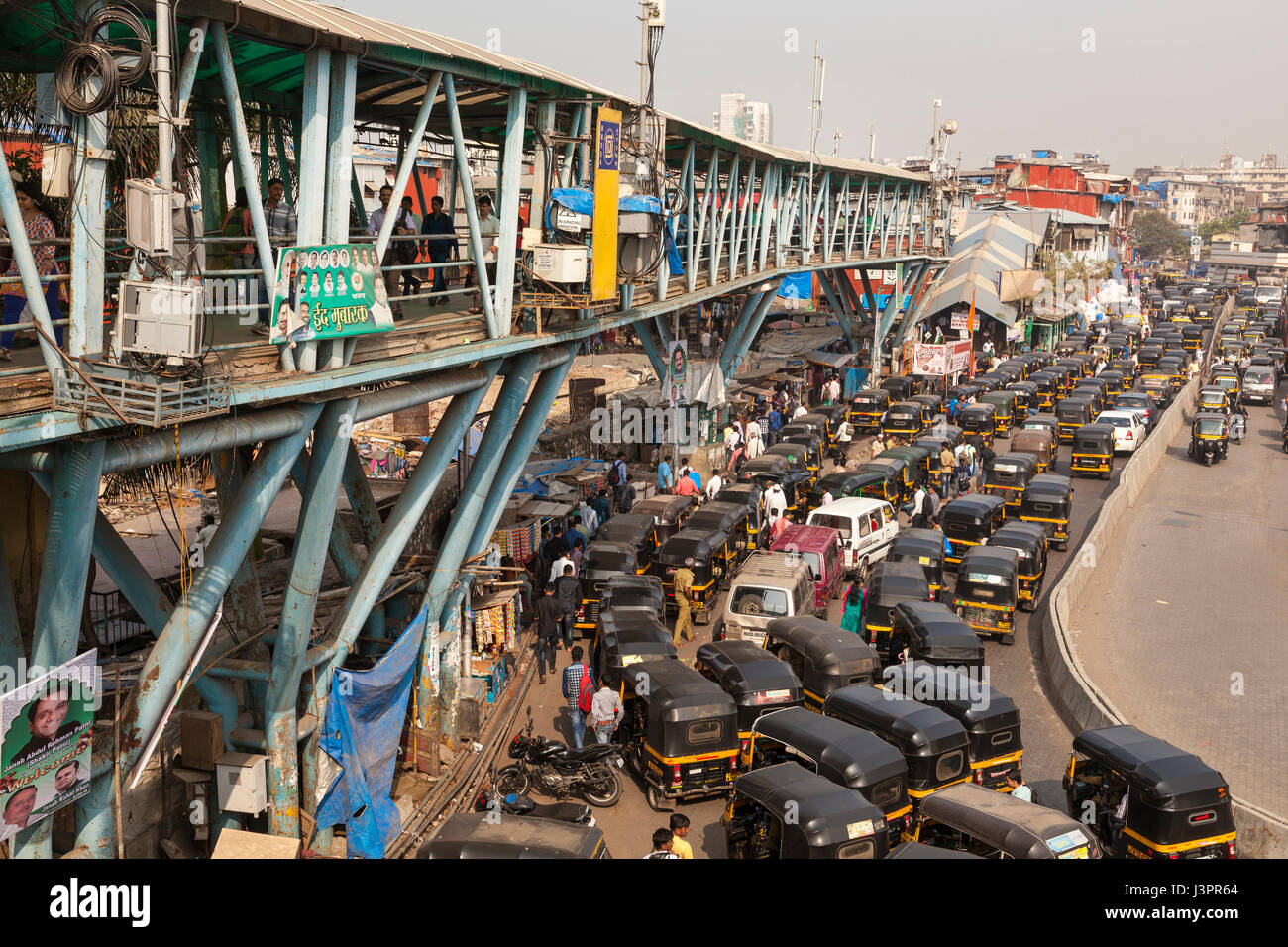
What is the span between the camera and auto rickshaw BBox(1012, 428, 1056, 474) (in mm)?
33000

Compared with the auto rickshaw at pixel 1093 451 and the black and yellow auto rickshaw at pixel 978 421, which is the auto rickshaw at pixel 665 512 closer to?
the black and yellow auto rickshaw at pixel 978 421

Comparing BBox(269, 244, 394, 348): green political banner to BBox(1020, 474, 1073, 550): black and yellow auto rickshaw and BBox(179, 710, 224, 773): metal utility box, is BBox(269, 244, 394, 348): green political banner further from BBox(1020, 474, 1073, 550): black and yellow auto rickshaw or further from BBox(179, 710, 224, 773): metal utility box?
BBox(1020, 474, 1073, 550): black and yellow auto rickshaw

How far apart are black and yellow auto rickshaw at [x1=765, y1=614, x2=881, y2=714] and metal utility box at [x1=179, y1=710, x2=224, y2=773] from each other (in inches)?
298

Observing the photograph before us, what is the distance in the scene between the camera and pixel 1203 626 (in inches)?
835

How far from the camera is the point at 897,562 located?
20281mm

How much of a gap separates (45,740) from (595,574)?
465 inches

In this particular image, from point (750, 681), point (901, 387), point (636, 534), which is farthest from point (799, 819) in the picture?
point (901, 387)

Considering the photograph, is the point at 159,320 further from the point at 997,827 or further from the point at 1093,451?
the point at 1093,451

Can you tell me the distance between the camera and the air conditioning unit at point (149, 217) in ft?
24.8

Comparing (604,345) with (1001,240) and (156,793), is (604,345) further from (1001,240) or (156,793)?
(156,793)

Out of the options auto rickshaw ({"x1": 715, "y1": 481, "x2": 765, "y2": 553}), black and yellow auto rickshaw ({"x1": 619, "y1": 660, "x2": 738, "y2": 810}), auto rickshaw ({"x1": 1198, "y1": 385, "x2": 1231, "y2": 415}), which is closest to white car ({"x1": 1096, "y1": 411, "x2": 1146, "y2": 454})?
auto rickshaw ({"x1": 1198, "y1": 385, "x2": 1231, "y2": 415})

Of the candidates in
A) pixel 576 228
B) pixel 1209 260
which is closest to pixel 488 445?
pixel 576 228

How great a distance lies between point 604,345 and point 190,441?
141ft

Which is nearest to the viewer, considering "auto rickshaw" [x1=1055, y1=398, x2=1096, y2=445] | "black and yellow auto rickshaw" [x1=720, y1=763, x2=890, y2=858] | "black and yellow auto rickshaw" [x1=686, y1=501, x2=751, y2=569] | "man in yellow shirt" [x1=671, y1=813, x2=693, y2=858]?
"man in yellow shirt" [x1=671, y1=813, x2=693, y2=858]
